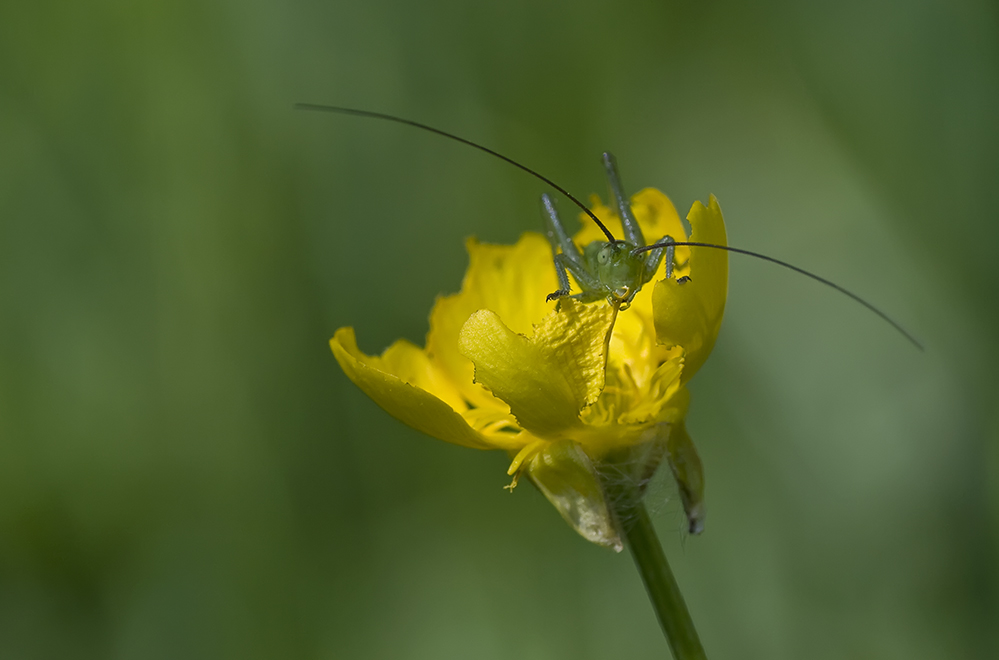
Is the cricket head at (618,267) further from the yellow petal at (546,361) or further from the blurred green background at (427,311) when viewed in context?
the blurred green background at (427,311)

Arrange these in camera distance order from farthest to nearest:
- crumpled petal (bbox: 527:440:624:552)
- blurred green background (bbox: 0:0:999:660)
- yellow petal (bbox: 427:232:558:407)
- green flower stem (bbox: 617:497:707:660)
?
1. blurred green background (bbox: 0:0:999:660)
2. yellow petal (bbox: 427:232:558:407)
3. crumpled petal (bbox: 527:440:624:552)
4. green flower stem (bbox: 617:497:707:660)

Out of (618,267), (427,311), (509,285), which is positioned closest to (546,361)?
(618,267)

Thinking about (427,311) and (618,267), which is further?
(427,311)

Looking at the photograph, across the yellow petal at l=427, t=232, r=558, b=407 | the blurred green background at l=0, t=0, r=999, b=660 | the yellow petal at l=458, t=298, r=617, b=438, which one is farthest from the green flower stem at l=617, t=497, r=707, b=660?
the blurred green background at l=0, t=0, r=999, b=660

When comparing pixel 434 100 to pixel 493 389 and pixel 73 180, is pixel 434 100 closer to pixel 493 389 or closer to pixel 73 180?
pixel 73 180

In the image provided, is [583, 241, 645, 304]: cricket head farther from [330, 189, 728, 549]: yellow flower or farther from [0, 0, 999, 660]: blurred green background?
[0, 0, 999, 660]: blurred green background

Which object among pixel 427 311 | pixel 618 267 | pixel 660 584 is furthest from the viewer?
pixel 427 311

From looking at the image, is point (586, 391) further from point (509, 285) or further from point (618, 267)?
point (509, 285)

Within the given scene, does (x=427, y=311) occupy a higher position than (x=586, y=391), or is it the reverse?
(x=586, y=391)
